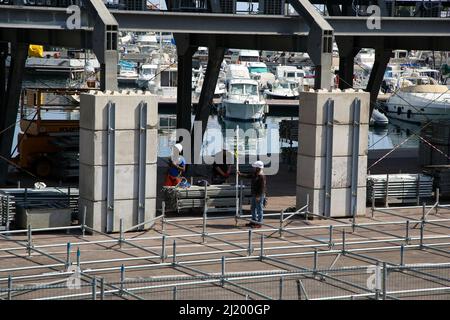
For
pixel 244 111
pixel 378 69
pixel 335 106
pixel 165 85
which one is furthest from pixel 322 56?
pixel 165 85

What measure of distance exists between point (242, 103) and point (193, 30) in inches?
2316

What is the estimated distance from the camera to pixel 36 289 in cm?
1773

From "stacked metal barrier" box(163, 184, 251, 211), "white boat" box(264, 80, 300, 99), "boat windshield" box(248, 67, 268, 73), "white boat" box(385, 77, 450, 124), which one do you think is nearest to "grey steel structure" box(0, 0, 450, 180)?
"stacked metal barrier" box(163, 184, 251, 211)


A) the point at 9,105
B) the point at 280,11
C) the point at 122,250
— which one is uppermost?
the point at 280,11

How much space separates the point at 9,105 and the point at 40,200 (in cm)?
806

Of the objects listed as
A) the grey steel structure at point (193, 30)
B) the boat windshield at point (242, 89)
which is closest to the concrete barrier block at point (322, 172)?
the grey steel structure at point (193, 30)

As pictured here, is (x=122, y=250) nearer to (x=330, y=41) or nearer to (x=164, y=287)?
(x=164, y=287)

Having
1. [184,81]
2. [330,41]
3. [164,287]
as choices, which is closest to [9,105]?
[184,81]

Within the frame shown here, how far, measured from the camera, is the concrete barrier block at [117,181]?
2597 cm

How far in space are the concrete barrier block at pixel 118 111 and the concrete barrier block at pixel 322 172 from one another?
15.0 ft

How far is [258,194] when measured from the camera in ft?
87.0

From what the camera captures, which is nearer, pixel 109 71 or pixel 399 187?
pixel 109 71

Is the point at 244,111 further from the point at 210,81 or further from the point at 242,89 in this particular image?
the point at 210,81

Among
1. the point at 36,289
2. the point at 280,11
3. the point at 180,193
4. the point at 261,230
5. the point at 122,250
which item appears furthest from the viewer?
the point at 280,11
